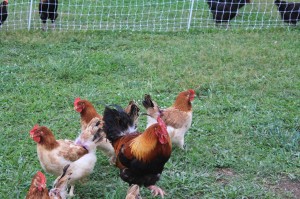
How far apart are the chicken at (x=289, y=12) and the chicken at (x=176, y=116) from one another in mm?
5745

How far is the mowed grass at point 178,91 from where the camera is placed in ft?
14.6

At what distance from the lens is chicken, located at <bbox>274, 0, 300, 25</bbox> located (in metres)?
9.88

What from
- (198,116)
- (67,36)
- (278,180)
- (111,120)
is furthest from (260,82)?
(67,36)

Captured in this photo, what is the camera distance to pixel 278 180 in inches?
176

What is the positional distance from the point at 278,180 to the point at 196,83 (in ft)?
8.50

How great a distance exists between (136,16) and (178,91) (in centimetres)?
430

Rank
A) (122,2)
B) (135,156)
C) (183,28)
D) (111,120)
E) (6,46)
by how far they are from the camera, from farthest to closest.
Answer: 1. (122,2)
2. (183,28)
3. (6,46)
4. (111,120)
5. (135,156)

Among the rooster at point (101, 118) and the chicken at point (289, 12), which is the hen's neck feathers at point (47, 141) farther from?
the chicken at point (289, 12)

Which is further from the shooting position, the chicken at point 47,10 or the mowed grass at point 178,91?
the chicken at point 47,10

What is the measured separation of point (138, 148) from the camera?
3.97 metres

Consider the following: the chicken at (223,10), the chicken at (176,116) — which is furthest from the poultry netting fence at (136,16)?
the chicken at (176,116)

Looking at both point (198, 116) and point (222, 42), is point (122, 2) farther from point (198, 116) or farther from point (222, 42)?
point (198, 116)

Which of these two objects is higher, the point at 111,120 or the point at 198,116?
the point at 111,120

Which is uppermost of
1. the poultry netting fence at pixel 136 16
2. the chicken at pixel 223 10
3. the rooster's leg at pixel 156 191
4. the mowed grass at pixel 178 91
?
the chicken at pixel 223 10
